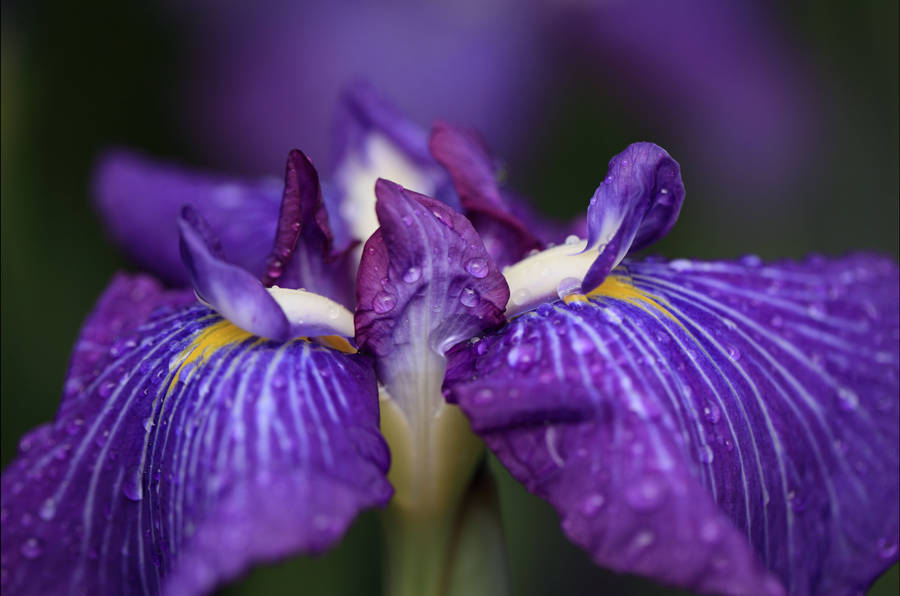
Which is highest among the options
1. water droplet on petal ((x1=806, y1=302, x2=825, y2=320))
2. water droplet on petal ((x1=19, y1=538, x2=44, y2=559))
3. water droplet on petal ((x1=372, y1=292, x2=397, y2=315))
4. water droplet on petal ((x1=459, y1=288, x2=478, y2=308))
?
water droplet on petal ((x1=806, y1=302, x2=825, y2=320))

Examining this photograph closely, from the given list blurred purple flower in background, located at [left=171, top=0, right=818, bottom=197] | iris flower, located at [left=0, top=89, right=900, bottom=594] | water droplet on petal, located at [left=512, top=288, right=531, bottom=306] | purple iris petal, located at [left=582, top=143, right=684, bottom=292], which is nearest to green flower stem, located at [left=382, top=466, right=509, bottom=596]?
iris flower, located at [left=0, top=89, right=900, bottom=594]

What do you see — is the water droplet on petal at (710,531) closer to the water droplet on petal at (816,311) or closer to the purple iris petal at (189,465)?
the purple iris petal at (189,465)

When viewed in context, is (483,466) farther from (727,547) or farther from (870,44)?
(870,44)

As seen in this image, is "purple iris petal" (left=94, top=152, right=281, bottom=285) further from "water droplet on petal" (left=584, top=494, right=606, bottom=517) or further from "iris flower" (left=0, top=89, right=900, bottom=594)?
"water droplet on petal" (left=584, top=494, right=606, bottom=517)

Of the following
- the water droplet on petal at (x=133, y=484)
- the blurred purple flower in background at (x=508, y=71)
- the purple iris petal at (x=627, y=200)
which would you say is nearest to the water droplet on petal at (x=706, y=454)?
the purple iris petal at (x=627, y=200)

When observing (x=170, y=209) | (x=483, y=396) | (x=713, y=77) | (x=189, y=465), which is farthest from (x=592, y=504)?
(x=713, y=77)

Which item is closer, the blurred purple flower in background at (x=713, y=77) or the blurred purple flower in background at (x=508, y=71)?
the blurred purple flower in background at (x=713, y=77)

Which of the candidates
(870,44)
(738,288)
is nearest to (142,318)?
(738,288)
